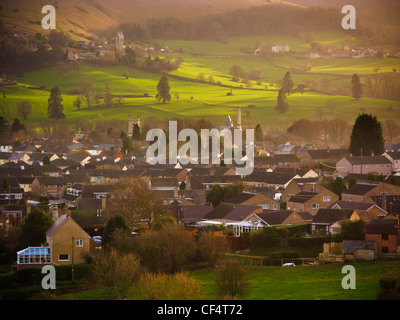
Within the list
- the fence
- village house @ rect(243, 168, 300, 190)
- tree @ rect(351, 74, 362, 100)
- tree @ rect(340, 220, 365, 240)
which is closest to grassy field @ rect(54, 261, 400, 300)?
the fence

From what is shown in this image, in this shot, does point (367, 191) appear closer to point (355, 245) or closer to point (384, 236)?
point (384, 236)

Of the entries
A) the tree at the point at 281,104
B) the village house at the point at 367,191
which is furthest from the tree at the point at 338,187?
the tree at the point at 281,104

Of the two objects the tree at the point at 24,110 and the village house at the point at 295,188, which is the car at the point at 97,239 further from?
the tree at the point at 24,110

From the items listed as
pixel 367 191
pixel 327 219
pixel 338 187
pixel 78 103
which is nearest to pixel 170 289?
pixel 327 219

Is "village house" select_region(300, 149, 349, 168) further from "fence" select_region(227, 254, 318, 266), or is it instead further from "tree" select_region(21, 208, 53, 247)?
"tree" select_region(21, 208, 53, 247)

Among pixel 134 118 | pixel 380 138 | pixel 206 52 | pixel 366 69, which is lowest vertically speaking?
pixel 380 138

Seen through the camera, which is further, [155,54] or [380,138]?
[155,54]

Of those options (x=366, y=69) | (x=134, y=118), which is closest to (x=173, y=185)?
(x=134, y=118)
